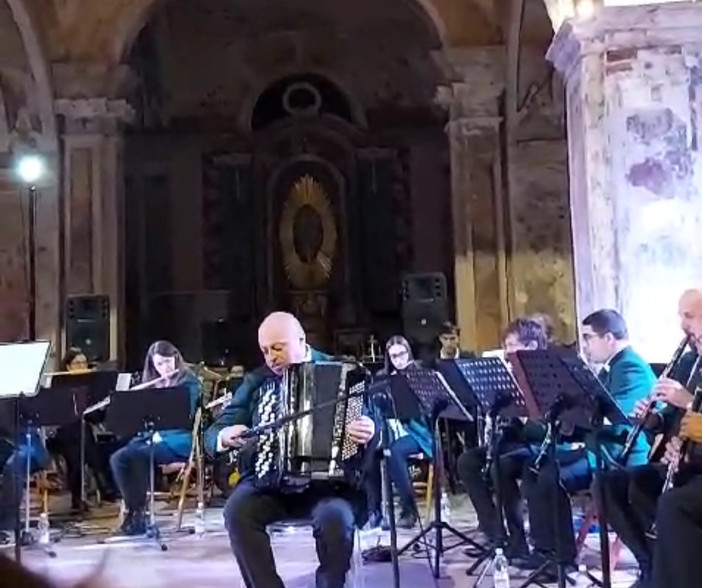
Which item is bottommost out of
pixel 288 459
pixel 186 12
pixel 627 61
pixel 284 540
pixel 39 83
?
pixel 284 540

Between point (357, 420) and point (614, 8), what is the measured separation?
424 centimetres

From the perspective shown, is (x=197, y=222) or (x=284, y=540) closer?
(x=284, y=540)

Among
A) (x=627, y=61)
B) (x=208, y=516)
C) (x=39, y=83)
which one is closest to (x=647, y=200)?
(x=627, y=61)

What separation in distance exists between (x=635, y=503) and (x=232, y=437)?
1.81 meters

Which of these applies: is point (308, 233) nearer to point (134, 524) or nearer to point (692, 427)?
point (134, 524)

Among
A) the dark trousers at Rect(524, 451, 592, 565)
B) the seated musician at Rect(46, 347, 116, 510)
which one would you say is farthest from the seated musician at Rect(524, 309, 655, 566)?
the seated musician at Rect(46, 347, 116, 510)

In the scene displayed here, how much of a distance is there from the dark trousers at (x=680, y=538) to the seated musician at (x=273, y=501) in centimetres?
125

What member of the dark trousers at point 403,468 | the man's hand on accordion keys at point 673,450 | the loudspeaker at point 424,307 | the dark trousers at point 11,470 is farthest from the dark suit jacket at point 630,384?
the loudspeaker at point 424,307

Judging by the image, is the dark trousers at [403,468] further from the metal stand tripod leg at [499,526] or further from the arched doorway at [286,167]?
the arched doorway at [286,167]

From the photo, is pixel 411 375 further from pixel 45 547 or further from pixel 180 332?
pixel 180 332

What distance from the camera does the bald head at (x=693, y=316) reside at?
4.62 metres

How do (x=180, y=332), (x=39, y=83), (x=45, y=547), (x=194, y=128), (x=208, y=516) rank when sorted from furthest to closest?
(x=194, y=128)
(x=180, y=332)
(x=39, y=83)
(x=208, y=516)
(x=45, y=547)

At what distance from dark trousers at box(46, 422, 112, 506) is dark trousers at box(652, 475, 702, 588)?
6074mm

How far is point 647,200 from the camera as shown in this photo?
7480 millimetres
